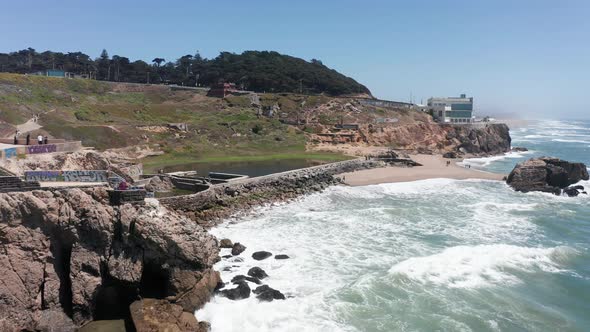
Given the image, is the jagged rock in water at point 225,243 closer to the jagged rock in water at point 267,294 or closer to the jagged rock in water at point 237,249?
the jagged rock in water at point 237,249

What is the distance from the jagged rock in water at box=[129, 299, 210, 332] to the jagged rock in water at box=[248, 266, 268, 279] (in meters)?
4.05

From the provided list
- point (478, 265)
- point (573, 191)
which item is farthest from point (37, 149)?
point (573, 191)

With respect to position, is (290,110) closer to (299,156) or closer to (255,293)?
(299,156)

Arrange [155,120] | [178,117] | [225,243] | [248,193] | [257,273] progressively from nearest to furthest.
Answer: [257,273]
[225,243]
[248,193]
[155,120]
[178,117]

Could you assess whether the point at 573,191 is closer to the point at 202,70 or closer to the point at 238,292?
the point at 238,292

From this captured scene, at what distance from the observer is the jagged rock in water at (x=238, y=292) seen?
1792 centimetres

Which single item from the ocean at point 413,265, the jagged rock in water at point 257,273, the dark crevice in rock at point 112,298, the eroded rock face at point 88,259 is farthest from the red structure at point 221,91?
the dark crevice in rock at point 112,298

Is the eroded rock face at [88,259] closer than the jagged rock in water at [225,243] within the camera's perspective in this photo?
Yes

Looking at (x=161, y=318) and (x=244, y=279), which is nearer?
(x=161, y=318)

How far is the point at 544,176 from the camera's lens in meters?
43.5

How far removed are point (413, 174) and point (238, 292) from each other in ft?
109

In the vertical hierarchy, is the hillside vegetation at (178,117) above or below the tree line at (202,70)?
below

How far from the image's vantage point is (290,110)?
76625 mm

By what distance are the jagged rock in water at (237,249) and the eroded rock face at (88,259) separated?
4.31m
